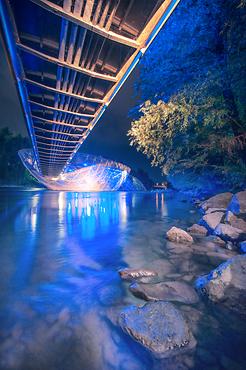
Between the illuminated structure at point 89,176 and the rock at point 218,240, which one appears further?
the illuminated structure at point 89,176

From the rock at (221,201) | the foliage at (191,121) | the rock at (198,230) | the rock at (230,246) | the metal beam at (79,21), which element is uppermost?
the metal beam at (79,21)

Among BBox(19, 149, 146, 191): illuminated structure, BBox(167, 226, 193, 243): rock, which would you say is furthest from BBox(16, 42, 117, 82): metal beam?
BBox(19, 149, 146, 191): illuminated structure

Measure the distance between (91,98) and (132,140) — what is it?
9.21ft

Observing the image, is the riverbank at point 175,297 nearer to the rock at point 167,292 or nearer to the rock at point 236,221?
the rock at point 167,292

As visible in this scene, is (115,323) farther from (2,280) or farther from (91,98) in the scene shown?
(91,98)

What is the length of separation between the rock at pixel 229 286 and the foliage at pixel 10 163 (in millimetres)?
93495

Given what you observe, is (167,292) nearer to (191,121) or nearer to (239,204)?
(239,204)

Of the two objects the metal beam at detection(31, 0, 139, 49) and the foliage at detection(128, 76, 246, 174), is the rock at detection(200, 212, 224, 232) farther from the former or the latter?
the metal beam at detection(31, 0, 139, 49)

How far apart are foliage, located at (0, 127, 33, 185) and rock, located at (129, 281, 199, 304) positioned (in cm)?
9262

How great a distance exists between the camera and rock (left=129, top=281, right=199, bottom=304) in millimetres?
3747

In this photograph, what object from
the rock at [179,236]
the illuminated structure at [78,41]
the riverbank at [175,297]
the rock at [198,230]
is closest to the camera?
the riverbank at [175,297]

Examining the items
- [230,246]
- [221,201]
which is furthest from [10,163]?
[230,246]

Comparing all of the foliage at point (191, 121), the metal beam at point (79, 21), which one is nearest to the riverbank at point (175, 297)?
the foliage at point (191, 121)

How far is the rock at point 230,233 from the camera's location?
7.06 m
